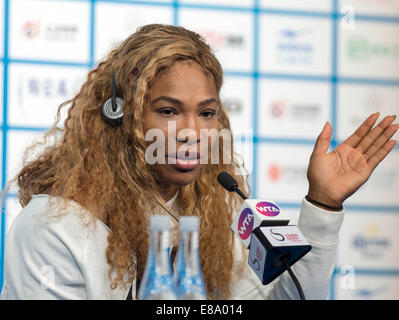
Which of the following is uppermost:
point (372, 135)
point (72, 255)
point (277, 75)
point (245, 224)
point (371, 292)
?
point (277, 75)

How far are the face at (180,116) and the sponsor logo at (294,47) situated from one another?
1437 mm

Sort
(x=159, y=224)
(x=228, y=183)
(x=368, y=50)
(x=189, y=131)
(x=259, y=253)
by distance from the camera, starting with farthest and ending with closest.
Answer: (x=368, y=50), (x=189, y=131), (x=228, y=183), (x=259, y=253), (x=159, y=224)

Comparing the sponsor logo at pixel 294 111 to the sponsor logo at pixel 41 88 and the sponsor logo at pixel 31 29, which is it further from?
the sponsor logo at pixel 31 29

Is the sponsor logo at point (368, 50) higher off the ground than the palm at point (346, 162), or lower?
higher

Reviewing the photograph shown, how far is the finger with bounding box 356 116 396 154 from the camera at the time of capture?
3.31ft

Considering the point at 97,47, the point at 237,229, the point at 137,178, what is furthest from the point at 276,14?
the point at 237,229

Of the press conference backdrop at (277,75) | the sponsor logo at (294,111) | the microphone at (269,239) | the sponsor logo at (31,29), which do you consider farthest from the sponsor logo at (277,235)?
the sponsor logo at (31,29)

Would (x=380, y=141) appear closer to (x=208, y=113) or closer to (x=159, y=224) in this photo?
(x=208, y=113)

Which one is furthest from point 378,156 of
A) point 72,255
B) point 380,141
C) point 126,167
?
point 72,255

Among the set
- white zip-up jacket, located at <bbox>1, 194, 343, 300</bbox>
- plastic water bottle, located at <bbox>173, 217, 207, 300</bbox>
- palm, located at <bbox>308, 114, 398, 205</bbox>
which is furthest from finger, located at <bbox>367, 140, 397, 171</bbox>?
plastic water bottle, located at <bbox>173, 217, 207, 300</bbox>

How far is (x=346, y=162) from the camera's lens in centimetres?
98

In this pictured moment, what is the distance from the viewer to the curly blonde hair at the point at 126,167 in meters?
0.97

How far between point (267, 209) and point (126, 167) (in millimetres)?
396

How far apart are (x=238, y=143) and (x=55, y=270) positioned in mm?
1445
